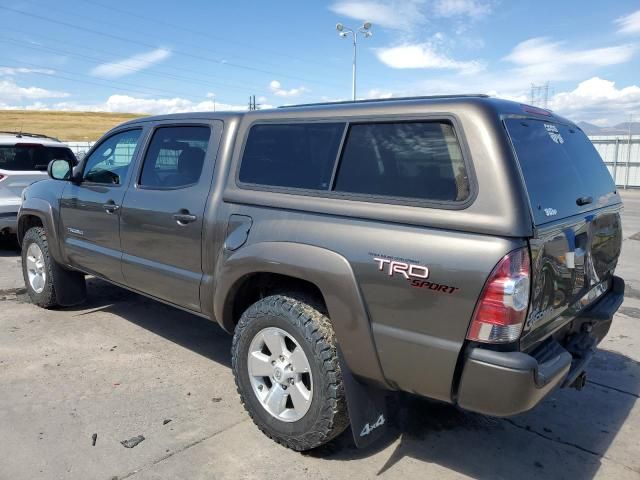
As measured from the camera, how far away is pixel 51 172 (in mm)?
4812

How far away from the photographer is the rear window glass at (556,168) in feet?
8.08

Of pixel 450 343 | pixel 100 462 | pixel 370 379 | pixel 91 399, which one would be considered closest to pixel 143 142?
pixel 91 399

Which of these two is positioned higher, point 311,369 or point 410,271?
point 410,271

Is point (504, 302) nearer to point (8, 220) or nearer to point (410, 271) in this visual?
point (410, 271)

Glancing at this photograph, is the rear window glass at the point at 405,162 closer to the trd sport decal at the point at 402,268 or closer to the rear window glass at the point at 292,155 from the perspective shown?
the rear window glass at the point at 292,155

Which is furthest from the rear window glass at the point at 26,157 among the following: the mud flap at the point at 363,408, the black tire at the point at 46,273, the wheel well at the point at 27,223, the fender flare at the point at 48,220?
the mud flap at the point at 363,408

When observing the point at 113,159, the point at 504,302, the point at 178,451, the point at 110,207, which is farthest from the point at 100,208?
the point at 504,302

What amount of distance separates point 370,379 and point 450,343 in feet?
1.68

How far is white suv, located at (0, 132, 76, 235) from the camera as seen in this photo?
7.76 meters

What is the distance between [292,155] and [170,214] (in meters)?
1.03

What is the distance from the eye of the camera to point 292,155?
315cm

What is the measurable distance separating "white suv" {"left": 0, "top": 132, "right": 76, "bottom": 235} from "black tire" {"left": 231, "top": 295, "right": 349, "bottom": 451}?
6.17 metres

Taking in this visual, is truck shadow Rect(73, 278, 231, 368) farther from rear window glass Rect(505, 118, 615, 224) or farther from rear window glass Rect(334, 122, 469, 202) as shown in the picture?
rear window glass Rect(505, 118, 615, 224)

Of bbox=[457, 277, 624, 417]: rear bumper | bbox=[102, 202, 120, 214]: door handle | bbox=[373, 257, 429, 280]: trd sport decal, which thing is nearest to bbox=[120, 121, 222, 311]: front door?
bbox=[102, 202, 120, 214]: door handle
